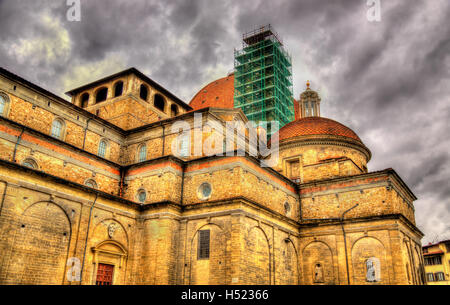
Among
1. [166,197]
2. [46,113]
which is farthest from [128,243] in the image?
[46,113]

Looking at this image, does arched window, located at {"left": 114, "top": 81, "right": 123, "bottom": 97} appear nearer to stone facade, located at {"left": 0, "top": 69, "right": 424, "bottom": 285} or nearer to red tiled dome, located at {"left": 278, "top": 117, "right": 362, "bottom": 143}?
stone facade, located at {"left": 0, "top": 69, "right": 424, "bottom": 285}

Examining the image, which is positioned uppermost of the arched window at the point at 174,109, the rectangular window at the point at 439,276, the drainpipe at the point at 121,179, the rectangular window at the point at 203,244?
the arched window at the point at 174,109

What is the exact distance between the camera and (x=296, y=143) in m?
32.3

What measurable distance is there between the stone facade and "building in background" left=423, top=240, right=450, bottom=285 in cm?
2878

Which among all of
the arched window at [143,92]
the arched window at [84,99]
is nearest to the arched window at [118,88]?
the arched window at [143,92]

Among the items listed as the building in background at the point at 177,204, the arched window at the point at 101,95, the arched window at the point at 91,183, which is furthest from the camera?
the arched window at the point at 101,95

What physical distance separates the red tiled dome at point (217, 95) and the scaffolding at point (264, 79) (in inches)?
106

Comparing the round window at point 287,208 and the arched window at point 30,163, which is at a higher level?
the arched window at point 30,163

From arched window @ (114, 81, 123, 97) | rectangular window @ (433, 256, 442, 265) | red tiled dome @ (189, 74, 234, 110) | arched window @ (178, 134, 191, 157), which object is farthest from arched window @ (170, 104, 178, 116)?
rectangular window @ (433, 256, 442, 265)

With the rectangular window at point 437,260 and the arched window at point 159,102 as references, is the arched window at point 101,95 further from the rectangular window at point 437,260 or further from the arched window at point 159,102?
the rectangular window at point 437,260

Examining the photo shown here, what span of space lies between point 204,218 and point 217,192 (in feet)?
5.59

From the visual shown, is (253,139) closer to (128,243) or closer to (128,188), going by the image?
(128,188)

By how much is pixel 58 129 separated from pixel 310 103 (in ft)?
78.5

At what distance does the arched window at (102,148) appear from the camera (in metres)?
28.0
